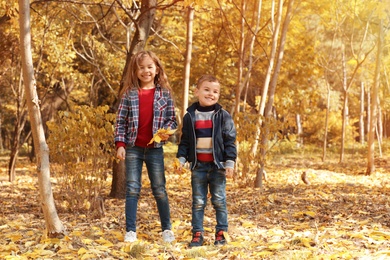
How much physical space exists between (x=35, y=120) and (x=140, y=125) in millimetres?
806

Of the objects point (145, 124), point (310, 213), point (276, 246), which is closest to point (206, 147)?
point (145, 124)

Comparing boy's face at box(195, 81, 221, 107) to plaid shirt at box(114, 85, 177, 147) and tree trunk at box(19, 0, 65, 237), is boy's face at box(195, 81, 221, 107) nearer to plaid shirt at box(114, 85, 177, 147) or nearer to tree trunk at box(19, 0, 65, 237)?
plaid shirt at box(114, 85, 177, 147)

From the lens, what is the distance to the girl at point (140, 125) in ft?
13.1

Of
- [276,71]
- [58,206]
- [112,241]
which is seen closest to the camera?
[112,241]

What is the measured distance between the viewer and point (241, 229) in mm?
4578

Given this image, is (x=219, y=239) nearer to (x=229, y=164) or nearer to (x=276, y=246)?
(x=276, y=246)

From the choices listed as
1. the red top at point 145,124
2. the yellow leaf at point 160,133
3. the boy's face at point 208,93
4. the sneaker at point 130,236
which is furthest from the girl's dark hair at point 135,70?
the sneaker at point 130,236

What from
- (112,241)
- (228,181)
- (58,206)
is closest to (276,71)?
(228,181)

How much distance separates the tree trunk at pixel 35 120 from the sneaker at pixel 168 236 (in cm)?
81

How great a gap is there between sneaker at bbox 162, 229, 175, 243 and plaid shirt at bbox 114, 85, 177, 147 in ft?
2.38

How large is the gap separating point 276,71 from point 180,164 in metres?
4.27

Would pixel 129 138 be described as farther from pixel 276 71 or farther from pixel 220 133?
pixel 276 71

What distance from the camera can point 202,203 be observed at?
395 centimetres

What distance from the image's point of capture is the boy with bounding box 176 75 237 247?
3.87 meters
